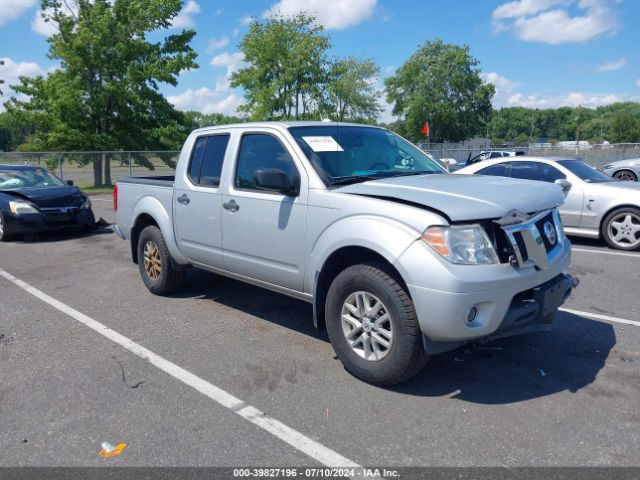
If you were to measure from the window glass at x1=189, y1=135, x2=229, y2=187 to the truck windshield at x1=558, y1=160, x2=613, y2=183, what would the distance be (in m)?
6.64

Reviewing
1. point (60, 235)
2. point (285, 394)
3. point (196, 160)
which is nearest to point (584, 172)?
point (196, 160)

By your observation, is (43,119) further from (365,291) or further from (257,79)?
(365,291)

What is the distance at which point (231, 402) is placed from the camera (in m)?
3.72

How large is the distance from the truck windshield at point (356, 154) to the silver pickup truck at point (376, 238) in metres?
0.01

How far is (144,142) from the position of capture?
28.3m

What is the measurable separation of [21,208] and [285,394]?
8651 millimetres

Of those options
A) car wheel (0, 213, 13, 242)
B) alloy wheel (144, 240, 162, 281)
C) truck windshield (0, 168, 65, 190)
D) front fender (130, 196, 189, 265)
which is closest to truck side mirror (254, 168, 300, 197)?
front fender (130, 196, 189, 265)

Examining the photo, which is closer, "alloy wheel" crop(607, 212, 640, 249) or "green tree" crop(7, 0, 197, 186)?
"alloy wheel" crop(607, 212, 640, 249)

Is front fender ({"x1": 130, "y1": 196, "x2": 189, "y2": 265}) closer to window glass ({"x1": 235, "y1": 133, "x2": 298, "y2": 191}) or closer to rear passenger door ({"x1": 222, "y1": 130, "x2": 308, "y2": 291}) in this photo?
rear passenger door ({"x1": 222, "y1": 130, "x2": 308, "y2": 291})

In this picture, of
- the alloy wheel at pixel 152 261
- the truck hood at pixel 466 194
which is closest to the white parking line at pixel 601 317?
the truck hood at pixel 466 194

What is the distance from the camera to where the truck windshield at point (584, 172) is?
9.33 metres

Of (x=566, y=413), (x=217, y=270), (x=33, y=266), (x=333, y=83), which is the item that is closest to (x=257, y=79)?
(x=333, y=83)

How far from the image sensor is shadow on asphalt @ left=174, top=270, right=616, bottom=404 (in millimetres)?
3822

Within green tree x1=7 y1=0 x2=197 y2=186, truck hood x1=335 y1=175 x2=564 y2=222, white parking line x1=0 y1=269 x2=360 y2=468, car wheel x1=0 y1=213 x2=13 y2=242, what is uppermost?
green tree x1=7 y1=0 x2=197 y2=186
